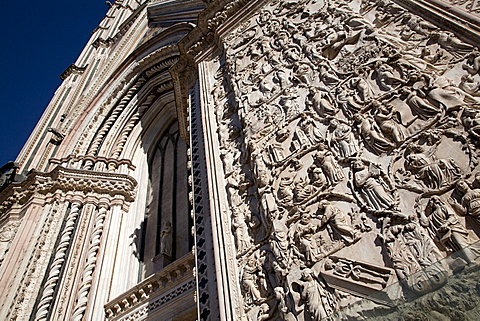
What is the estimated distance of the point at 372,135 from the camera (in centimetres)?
293

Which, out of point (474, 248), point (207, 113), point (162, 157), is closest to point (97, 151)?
point (162, 157)

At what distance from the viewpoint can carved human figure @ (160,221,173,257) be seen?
6449 millimetres

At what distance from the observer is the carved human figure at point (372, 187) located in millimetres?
2539

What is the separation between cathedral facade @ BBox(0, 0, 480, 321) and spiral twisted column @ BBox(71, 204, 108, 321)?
2 centimetres

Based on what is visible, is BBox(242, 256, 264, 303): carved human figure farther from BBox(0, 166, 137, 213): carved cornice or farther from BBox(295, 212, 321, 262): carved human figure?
BBox(0, 166, 137, 213): carved cornice

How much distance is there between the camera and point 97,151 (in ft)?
30.8

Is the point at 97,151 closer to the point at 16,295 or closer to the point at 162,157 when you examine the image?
the point at 162,157

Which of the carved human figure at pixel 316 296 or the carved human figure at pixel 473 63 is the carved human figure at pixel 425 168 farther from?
the carved human figure at pixel 316 296

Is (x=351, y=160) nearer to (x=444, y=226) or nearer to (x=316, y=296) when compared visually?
(x=444, y=226)

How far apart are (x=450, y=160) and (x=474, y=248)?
104cm

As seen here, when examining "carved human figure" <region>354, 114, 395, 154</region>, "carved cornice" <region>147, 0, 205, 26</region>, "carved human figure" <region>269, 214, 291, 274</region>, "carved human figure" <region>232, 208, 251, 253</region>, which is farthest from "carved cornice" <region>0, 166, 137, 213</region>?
"carved human figure" <region>354, 114, 395, 154</region>

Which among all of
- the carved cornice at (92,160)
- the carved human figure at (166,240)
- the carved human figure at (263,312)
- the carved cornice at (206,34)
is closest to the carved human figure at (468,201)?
the carved human figure at (263,312)

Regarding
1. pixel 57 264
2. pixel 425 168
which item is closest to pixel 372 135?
pixel 425 168

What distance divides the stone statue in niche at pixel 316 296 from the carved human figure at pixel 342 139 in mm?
1017
